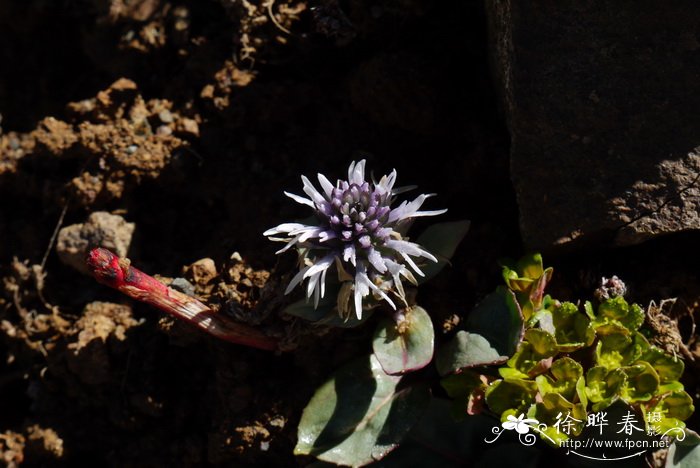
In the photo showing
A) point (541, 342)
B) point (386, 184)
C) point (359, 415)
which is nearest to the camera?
point (386, 184)

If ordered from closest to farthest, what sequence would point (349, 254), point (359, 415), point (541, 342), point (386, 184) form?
point (349, 254)
point (386, 184)
point (541, 342)
point (359, 415)

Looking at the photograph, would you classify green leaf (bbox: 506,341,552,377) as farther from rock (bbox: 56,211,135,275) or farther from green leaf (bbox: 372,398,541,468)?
rock (bbox: 56,211,135,275)

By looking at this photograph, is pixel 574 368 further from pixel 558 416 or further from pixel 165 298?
pixel 165 298

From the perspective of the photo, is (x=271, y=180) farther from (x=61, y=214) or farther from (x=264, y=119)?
(x=61, y=214)

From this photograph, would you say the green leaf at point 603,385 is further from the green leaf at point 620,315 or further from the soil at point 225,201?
the soil at point 225,201

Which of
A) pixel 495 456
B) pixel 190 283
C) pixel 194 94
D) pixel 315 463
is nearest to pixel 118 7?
pixel 194 94

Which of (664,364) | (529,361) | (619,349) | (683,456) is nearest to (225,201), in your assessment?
(529,361)
